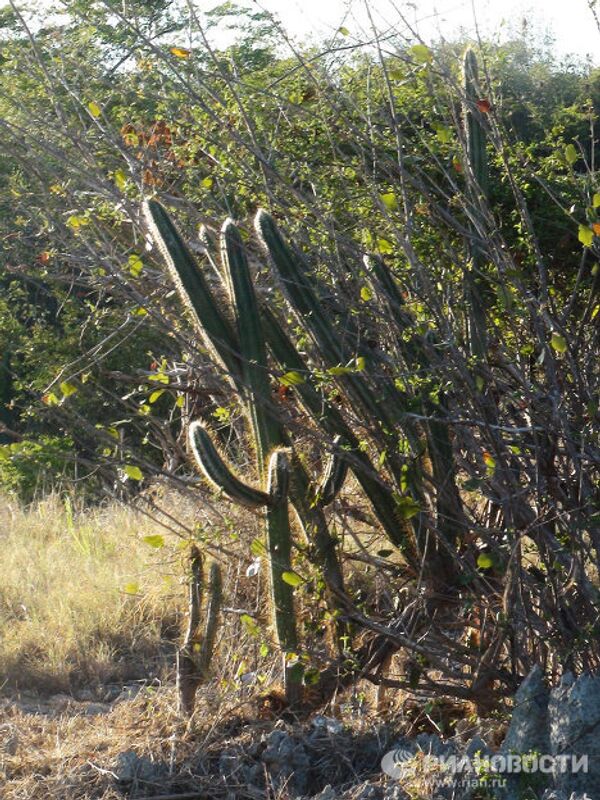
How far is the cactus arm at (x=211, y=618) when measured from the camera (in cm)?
420

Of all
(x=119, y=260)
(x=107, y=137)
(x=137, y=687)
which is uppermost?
(x=107, y=137)

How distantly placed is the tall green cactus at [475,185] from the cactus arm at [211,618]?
122 cm

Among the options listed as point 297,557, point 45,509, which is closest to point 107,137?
point 297,557

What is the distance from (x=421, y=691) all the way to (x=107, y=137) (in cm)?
212

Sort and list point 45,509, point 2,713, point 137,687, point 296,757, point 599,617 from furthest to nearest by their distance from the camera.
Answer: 1. point 45,509
2. point 137,687
3. point 2,713
4. point 296,757
5. point 599,617

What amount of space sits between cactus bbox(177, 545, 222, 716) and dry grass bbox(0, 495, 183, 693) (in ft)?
0.58

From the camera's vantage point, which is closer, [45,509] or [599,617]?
[599,617]

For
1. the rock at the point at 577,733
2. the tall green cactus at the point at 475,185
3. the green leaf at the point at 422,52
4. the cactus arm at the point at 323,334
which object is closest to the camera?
the rock at the point at 577,733

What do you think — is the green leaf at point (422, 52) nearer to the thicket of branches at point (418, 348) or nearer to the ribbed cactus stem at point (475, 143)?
the thicket of branches at point (418, 348)

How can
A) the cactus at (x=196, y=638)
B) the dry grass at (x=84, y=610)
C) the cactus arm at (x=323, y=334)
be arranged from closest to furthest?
the cactus arm at (x=323, y=334), the cactus at (x=196, y=638), the dry grass at (x=84, y=610)

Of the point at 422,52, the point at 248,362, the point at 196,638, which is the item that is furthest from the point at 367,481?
the point at 422,52

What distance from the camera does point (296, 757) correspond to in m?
3.75

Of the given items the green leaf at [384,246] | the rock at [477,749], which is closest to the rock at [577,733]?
the rock at [477,749]

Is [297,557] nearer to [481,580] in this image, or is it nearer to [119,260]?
[481,580]
